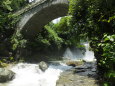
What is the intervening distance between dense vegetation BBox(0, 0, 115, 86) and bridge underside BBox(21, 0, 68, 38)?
73 cm

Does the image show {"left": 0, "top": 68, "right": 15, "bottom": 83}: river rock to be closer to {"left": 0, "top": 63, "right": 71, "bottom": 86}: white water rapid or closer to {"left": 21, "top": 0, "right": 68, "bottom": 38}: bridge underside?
{"left": 0, "top": 63, "right": 71, "bottom": 86}: white water rapid

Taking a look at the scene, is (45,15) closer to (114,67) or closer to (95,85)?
(95,85)

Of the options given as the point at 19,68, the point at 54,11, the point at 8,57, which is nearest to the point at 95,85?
the point at 19,68

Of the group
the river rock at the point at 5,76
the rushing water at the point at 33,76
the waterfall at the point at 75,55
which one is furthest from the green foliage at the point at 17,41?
the waterfall at the point at 75,55

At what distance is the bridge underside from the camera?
31.2ft

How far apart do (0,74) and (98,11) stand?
16.1 feet

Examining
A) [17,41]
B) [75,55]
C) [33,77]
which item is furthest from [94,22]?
[75,55]

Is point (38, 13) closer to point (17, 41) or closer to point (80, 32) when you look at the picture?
point (17, 41)

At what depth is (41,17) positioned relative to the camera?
10.8 meters

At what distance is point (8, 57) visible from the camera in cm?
1062

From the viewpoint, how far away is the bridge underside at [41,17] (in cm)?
951

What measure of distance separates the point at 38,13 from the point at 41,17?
598 millimetres

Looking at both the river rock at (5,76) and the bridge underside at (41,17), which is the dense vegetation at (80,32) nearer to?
the bridge underside at (41,17)

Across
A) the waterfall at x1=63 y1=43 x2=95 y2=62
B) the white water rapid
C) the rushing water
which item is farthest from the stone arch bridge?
the waterfall at x1=63 y1=43 x2=95 y2=62
